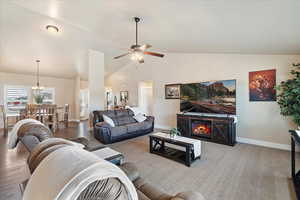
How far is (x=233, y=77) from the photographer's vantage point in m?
4.15

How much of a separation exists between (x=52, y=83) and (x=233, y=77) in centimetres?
850

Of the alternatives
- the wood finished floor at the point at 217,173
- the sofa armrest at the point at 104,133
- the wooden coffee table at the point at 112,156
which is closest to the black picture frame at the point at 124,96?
the sofa armrest at the point at 104,133

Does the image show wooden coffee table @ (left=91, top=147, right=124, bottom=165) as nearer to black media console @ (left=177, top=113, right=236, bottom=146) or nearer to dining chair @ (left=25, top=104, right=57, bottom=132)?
black media console @ (left=177, top=113, right=236, bottom=146)

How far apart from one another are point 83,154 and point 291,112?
13.9 feet

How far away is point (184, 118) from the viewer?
461cm

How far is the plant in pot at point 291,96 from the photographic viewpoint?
2.88 m

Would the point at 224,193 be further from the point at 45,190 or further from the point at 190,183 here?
the point at 45,190

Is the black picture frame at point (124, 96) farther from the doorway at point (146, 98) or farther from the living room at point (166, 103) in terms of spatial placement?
the living room at point (166, 103)

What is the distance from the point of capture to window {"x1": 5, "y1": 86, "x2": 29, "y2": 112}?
20.1ft

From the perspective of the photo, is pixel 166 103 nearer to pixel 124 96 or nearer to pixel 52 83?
pixel 124 96

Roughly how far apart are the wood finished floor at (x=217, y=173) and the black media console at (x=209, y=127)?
410mm

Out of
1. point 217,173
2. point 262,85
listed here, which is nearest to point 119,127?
point 217,173

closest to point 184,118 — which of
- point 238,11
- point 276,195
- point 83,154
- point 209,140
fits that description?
point 209,140

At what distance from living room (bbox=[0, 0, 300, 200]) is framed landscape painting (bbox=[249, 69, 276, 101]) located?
0.02 meters
